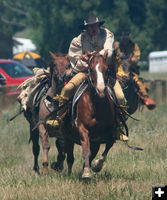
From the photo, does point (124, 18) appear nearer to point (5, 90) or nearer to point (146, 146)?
point (5, 90)

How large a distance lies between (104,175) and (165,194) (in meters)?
4.00

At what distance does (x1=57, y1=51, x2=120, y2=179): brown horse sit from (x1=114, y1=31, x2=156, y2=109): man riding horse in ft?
15.5

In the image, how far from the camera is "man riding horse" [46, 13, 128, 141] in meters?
9.48

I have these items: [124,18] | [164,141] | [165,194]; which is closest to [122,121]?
[164,141]

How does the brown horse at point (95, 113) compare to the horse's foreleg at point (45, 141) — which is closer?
the brown horse at point (95, 113)

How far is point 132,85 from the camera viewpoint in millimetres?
13945

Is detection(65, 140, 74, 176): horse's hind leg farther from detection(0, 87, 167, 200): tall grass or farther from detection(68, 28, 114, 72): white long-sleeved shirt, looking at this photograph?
detection(68, 28, 114, 72): white long-sleeved shirt

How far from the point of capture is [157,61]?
70250mm

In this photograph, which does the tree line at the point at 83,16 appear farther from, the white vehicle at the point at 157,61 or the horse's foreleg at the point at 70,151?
the horse's foreleg at the point at 70,151

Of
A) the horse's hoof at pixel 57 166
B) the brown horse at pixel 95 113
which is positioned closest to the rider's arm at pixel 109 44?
the brown horse at pixel 95 113

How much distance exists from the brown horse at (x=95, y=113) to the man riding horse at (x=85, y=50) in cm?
37

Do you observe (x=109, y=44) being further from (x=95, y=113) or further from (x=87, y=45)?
Result: (x=95, y=113)

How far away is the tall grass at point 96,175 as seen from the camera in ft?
24.7

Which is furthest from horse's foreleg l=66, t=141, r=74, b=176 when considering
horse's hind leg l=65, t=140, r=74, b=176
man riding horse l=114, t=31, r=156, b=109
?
man riding horse l=114, t=31, r=156, b=109
